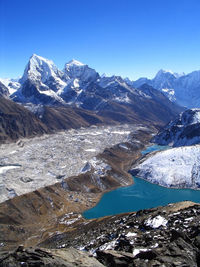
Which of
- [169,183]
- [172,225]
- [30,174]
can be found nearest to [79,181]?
[30,174]

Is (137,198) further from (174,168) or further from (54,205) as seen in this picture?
(174,168)

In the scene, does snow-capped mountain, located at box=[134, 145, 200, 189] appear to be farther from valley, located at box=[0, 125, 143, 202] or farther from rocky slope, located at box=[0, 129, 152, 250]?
valley, located at box=[0, 125, 143, 202]

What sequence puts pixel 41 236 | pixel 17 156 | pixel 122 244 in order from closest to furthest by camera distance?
pixel 122 244 → pixel 41 236 → pixel 17 156

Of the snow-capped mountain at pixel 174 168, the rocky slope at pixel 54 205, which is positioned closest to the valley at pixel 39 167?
the rocky slope at pixel 54 205

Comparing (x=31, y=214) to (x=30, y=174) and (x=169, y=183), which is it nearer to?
(x=30, y=174)

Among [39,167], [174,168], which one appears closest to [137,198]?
[174,168]

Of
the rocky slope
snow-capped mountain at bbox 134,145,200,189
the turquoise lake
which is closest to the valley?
the rocky slope
